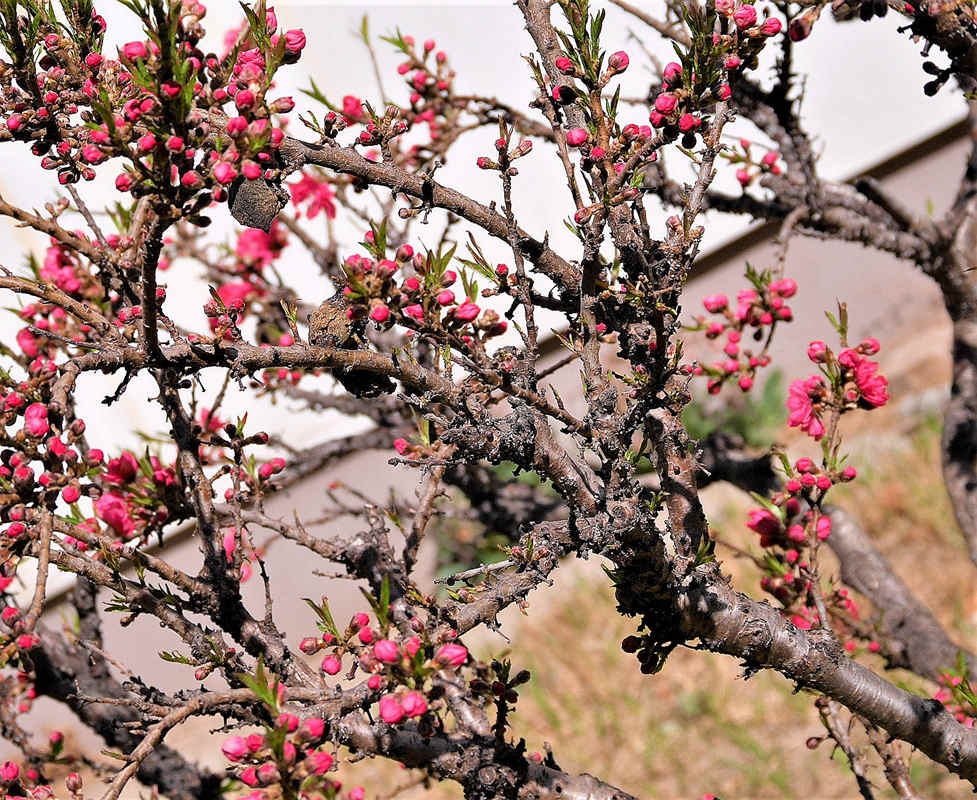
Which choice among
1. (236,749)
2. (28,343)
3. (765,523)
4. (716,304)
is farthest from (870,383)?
(28,343)

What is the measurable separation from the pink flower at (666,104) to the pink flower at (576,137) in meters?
0.11

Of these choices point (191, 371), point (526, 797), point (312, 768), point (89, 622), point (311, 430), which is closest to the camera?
point (312, 768)

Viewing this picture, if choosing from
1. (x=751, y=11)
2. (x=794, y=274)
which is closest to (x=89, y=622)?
(x=751, y=11)

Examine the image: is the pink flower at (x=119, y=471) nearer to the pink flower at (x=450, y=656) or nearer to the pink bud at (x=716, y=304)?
the pink flower at (x=450, y=656)

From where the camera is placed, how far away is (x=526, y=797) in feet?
5.17

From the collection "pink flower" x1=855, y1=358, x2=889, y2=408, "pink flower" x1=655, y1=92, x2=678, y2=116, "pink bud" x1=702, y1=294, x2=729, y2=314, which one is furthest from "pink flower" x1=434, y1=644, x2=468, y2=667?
"pink bud" x1=702, y1=294, x2=729, y2=314

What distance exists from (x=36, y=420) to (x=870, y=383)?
1.56 metres

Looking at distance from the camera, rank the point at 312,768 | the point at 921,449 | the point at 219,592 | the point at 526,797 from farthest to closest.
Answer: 1. the point at 921,449
2. the point at 219,592
3. the point at 526,797
4. the point at 312,768

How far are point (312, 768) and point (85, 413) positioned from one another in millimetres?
5572

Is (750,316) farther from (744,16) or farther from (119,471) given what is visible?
(119,471)

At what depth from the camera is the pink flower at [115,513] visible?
189 cm

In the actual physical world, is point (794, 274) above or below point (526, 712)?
above

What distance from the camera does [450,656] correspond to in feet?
4.03

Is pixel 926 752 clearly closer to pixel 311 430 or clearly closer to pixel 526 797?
pixel 526 797
